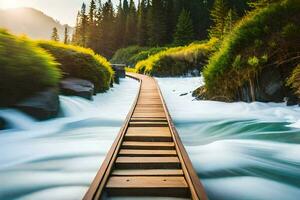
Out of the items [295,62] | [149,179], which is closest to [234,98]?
[295,62]

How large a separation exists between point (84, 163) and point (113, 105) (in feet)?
25.3

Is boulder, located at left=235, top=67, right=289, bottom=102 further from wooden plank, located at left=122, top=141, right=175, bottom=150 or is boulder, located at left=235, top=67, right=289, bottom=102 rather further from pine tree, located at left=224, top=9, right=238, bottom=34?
wooden plank, located at left=122, top=141, right=175, bottom=150

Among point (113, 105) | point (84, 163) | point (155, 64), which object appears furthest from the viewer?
point (155, 64)

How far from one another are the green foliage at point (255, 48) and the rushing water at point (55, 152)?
13.3 ft

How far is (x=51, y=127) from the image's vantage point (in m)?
8.44

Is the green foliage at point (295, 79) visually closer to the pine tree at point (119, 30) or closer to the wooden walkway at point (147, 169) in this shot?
the wooden walkway at point (147, 169)

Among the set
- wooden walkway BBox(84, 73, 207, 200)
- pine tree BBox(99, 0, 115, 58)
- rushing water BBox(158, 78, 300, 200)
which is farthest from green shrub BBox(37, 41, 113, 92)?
pine tree BBox(99, 0, 115, 58)

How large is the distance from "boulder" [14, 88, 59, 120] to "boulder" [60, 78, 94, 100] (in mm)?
2190

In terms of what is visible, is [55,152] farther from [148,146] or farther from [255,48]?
[255,48]

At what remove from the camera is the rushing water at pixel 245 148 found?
15.0 ft

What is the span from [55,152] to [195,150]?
2.70 meters

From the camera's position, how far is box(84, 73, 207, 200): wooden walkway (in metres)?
3.90

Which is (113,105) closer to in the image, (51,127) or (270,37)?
(51,127)

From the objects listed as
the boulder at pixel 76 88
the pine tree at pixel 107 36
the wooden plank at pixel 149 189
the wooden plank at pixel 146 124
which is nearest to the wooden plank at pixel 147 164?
the wooden plank at pixel 149 189
